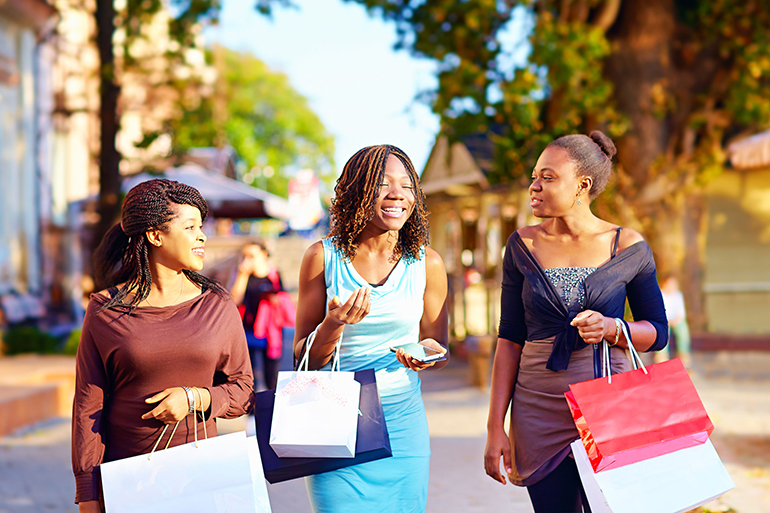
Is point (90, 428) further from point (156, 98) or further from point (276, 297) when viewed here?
point (156, 98)

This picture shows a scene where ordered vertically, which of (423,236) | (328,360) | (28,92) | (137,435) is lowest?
(137,435)

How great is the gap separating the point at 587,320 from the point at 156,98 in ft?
60.1

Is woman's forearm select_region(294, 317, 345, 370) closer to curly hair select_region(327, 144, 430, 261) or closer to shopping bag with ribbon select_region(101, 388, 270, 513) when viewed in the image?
curly hair select_region(327, 144, 430, 261)

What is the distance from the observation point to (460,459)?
6852 millimetres

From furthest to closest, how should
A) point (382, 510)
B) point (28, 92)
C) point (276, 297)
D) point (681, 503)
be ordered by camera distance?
point (28, 92) → point (276, 297) → point (382, 510) → point (681, 503)

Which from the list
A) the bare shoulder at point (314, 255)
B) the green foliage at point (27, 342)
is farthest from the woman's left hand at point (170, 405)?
the green foliage at point (27, 342)

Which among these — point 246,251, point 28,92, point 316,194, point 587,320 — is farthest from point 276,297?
point 316,194

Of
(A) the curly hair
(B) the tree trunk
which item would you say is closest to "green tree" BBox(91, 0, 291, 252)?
(B) the tree trunk

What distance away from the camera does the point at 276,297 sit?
752 centimetres

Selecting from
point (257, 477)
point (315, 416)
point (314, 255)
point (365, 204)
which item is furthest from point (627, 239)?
point (257, 477)

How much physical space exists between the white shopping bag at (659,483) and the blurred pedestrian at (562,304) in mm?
253

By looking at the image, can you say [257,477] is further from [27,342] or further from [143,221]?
[27,342]

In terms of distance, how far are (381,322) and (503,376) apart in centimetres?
47

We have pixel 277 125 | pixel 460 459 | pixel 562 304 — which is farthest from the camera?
pixel 277 125
